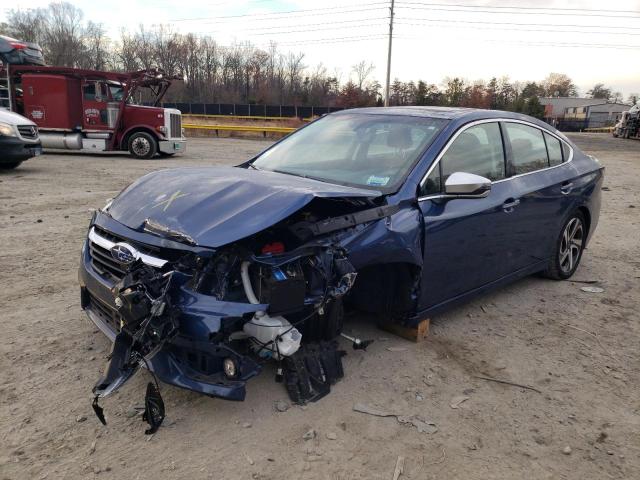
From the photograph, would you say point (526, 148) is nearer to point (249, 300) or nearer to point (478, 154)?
point (478, 154)

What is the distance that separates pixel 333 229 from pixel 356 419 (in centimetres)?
107

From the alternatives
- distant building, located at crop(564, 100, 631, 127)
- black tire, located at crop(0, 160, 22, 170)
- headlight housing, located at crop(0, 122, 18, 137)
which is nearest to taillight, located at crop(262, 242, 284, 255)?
headlight housing, located at crop(0, 122, 18, 137)

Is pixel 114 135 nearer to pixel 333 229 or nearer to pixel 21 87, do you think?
pixel 21 87

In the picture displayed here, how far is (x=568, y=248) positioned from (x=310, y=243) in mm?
3631

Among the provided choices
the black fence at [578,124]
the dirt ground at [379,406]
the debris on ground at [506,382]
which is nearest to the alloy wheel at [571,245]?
the dirt ground at [379,406]

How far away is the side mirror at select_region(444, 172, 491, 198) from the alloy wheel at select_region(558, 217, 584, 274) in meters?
2.08

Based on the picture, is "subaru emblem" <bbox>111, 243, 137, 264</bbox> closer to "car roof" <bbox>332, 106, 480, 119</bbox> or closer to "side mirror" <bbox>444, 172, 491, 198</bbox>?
"side mirror" <bbox>444, 172, 491, 198</bbox>

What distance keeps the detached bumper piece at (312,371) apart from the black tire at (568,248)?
2915 mm

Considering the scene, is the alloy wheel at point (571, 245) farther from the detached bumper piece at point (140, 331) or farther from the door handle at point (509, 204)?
the detached bumper piece at point (140, 331)

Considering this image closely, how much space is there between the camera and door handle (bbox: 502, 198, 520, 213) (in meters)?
4.05

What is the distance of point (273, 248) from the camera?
2.85 m

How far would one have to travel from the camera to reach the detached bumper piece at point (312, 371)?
3.00 meters

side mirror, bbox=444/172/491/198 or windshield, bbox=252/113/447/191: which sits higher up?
windshield, bbox=252/113/447/191

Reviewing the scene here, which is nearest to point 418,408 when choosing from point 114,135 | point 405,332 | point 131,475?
point 405,332
